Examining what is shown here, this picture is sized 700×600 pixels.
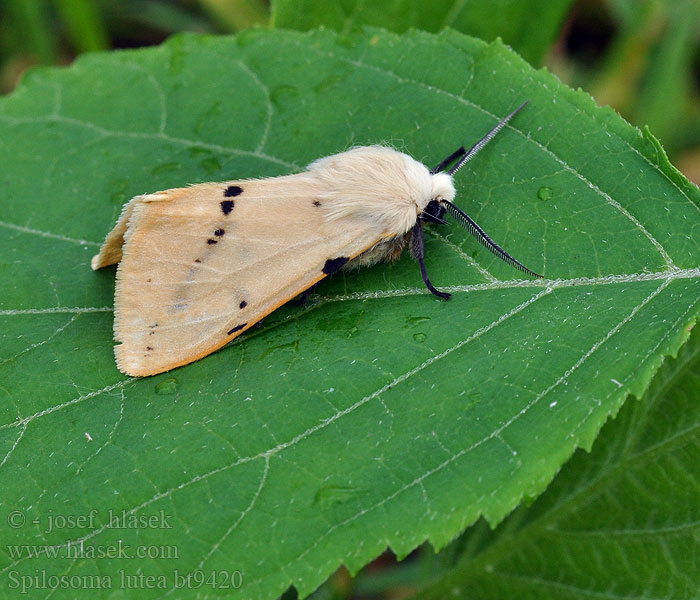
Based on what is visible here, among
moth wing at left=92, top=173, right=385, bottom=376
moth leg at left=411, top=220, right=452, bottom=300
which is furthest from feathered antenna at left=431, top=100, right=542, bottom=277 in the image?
moth wing at left=92, top=173, right=385, bottom=376

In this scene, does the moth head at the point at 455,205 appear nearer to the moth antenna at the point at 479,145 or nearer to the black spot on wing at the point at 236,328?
the moth antenna at the point at 479,145

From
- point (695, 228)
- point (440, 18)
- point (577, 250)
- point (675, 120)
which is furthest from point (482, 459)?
point (675, 120)

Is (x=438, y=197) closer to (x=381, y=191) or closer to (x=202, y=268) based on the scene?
(x=381, y=191)

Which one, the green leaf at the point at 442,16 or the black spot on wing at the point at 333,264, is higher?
the green leaf at the point at 442,16

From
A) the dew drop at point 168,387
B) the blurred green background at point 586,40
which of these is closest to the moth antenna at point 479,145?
the dew drop at point 168,387

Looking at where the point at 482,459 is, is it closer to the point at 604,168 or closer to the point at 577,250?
the point at 577,250

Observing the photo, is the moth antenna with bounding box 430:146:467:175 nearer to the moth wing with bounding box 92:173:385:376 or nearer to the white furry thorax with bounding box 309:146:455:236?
the white furry thorax with bounding box 309:146:455:236

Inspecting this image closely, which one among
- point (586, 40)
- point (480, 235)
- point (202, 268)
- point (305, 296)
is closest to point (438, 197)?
point (480, 235)
